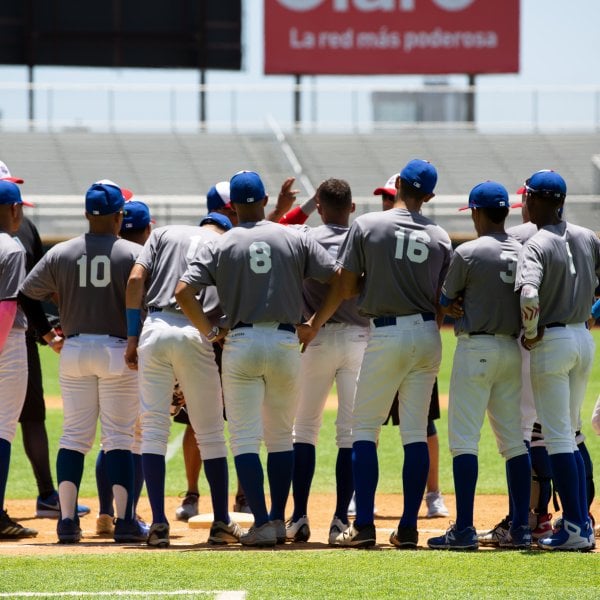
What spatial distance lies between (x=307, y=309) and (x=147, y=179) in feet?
85.6

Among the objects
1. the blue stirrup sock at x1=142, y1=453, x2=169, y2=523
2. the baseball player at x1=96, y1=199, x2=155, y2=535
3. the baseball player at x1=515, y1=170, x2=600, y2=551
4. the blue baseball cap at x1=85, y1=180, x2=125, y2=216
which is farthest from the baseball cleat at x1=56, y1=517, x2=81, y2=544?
the baseball player at x1=515, y1=170, x2=600, y2=551

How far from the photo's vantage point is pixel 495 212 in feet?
20.0

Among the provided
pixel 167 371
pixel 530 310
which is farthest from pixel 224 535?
pixel 530 310

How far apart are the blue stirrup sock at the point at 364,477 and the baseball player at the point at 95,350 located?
125 centimetres

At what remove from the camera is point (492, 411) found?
6102 millimetres

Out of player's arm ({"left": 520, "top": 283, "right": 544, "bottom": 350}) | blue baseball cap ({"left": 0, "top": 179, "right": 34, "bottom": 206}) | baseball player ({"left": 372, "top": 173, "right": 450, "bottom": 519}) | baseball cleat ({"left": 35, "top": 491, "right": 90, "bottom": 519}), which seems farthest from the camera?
baseball cleat ({"left": 35, "top": 491, "right": 90, "bottom": 519})

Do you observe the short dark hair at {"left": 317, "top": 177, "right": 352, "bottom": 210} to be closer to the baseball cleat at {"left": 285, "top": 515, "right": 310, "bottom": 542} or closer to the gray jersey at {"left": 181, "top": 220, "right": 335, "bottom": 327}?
the gray jersey at {"left": 181, "top": 220, "right": 335, "bottom": 327}

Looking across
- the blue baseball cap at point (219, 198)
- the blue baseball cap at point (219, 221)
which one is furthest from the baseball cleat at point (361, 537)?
the blue baseball cap at point (219, 198)

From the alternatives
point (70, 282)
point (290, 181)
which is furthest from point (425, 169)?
point (70, 282)

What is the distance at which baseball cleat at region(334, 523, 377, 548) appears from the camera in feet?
19.7

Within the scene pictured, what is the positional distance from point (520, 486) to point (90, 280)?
2509mm

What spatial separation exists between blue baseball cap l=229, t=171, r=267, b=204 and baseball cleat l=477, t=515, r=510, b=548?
214 centimetres

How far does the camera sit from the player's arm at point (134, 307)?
20.5 feet

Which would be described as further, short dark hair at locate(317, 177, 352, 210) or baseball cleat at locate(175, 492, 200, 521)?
baseball cleat at locate(175, 492, 200, 521)
